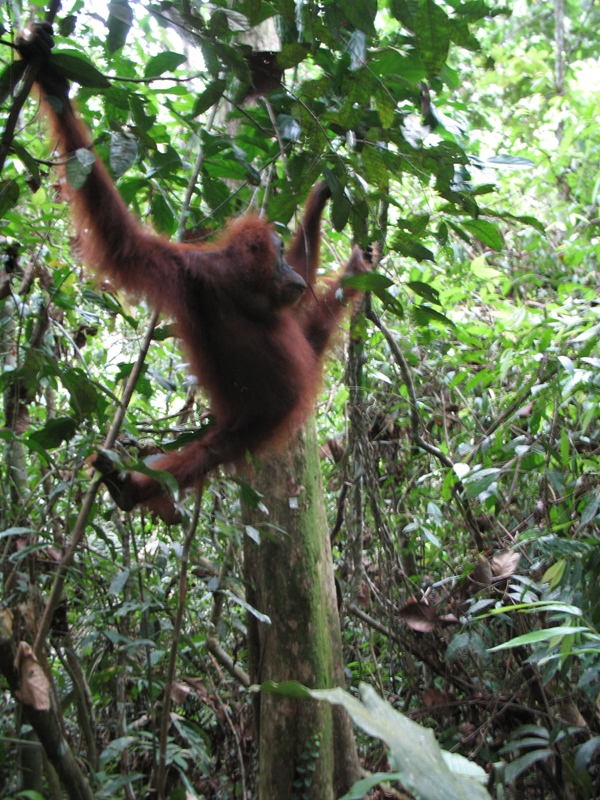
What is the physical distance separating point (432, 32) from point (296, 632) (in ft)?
6.66

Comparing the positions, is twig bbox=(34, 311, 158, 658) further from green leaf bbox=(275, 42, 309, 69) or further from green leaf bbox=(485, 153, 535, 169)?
green leaf bbox=(485, 153, 535, 169)

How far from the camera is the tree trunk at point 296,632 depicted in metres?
2.44

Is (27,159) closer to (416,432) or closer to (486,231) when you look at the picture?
(486,231)

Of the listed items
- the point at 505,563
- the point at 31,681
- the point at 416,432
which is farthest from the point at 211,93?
the point at 505,563

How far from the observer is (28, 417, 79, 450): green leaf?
1.84 metres

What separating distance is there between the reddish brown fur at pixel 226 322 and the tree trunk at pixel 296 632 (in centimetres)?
20

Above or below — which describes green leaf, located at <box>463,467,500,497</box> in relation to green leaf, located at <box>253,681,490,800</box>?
above

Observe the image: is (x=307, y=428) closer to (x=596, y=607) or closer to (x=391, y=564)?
(x=391, y=564)

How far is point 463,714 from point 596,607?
115cm

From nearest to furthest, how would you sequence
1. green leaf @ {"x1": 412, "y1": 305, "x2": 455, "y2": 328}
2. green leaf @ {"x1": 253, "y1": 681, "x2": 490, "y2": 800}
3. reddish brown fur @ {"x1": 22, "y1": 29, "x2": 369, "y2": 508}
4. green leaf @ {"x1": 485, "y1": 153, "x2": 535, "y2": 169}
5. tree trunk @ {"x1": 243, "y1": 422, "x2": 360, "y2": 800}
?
green leaf @ {"x1": 253, "y1": 681, "x2": 490, "y2": 800} → green leaf @ {"x1": 485, "y1": 153, "x2": 535, "y2": 169} → green leaf @ {"x1": 412, "y1": 305, "x2": 455, "y2": 328} → reddish brown fur @ {"x1": 22, "y1": 29, "x2": 369, "y2": 508} → tree trunk @ {"x1": 243, "y1": 422, "x2": 360, "y2": 800}

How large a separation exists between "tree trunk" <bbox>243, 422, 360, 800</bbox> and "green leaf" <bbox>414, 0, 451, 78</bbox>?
1.52 metres

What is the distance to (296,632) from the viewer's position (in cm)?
253

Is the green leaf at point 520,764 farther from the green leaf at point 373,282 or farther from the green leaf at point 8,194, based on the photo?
the green leaf at point 8,194

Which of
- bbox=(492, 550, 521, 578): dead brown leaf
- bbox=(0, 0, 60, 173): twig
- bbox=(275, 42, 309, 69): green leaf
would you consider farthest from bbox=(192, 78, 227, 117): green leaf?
bbox=(492, 550, 521, 578): dead brown leaf
